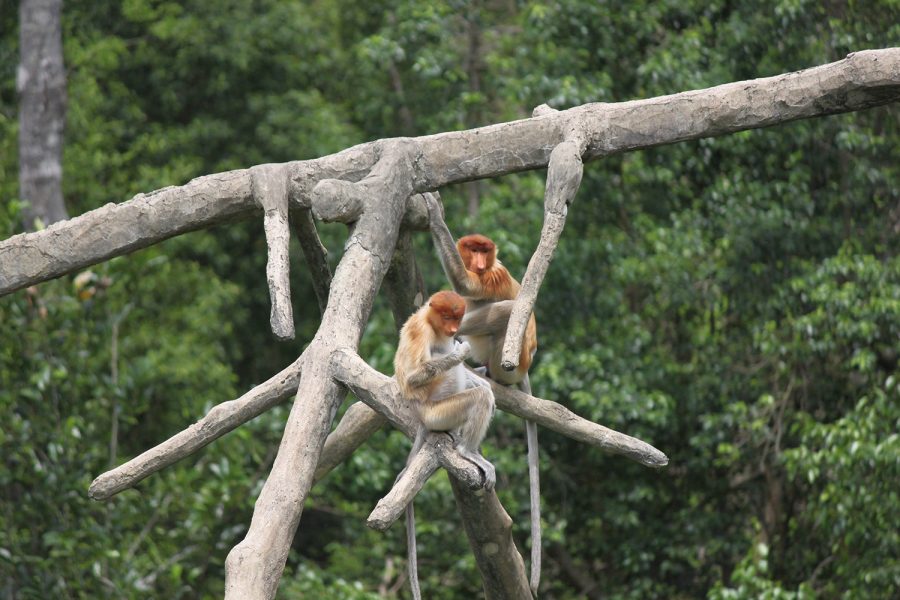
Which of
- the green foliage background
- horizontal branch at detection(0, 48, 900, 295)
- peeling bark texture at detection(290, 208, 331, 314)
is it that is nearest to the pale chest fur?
horizontal branch at detection(0, 48, 900, 295)

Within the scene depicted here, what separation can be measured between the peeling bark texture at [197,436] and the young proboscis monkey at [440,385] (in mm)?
312

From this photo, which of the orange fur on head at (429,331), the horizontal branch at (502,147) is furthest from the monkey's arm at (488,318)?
the orange fur on head at (429,331)

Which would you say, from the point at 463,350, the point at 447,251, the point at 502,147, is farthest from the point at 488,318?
the point at 463,350

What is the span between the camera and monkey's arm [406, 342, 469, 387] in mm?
3455

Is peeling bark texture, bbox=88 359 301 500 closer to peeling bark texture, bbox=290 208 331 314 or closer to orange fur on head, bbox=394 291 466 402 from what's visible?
orange fur on head, bbox=394 291 466 402

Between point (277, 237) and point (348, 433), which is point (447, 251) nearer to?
point (277, 237)

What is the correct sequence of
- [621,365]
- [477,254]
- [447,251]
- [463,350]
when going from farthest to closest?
[621,365]
[477,254]
[447,251]
[463,350]

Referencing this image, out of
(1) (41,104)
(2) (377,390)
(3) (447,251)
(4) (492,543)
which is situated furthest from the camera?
(1) (41,104)

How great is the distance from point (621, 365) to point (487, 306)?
149 inches

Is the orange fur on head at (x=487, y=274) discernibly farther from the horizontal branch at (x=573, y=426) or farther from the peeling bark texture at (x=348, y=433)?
the peeling bark texture at (x=348, y=433)

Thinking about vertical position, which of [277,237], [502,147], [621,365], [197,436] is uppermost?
[502,147]

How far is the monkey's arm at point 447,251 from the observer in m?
4.17

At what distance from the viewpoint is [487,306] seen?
14.6 feet

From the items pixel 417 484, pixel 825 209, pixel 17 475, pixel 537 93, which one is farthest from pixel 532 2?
pixel 417 484
